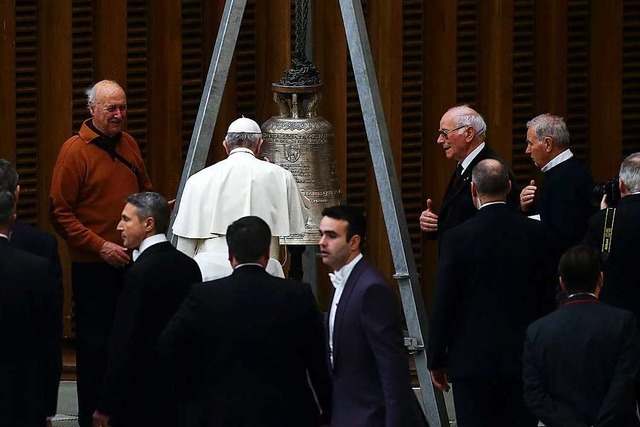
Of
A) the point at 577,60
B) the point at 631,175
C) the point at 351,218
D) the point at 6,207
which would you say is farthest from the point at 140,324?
the point at 577,60

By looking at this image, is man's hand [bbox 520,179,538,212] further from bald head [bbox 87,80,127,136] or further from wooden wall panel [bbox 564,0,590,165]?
bald head [bbox 87,80,127,136]

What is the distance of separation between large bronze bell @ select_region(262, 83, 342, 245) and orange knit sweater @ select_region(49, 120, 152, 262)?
0.85m

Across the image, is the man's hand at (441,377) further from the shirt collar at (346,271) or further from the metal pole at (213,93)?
the metal pole at (213,93)

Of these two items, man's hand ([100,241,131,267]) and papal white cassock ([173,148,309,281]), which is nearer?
papal white cassock ([173,148,309,281])

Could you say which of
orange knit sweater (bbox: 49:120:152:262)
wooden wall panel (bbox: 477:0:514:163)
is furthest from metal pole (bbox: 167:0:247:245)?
wooden wall panel (bbox: 477:0:514:163)

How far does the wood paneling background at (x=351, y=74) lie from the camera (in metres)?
13.2

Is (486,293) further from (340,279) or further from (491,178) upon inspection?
(340,279)

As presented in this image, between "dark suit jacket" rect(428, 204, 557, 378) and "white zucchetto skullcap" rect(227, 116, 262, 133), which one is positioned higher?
"white zucchetto skullcap" rect(227, 116, 262, 133)

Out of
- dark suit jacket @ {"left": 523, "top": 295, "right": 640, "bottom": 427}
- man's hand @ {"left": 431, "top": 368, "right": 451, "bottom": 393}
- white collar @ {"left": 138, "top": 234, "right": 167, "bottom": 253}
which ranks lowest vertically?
man's hand @ {"left": 431, "top": 368, "right": 451, "bottom": 393}

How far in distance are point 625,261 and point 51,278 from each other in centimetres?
268

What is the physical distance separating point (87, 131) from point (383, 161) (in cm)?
175

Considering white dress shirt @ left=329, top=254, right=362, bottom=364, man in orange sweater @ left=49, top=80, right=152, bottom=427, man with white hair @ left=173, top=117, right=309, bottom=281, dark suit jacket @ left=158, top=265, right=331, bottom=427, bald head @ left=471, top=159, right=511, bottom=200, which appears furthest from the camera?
man in orange sweater @ left=49, top=80, right=152, bottom=427

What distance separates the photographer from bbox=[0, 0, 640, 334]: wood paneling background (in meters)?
13.2

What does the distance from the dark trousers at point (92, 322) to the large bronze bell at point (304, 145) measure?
1087 millimetres
